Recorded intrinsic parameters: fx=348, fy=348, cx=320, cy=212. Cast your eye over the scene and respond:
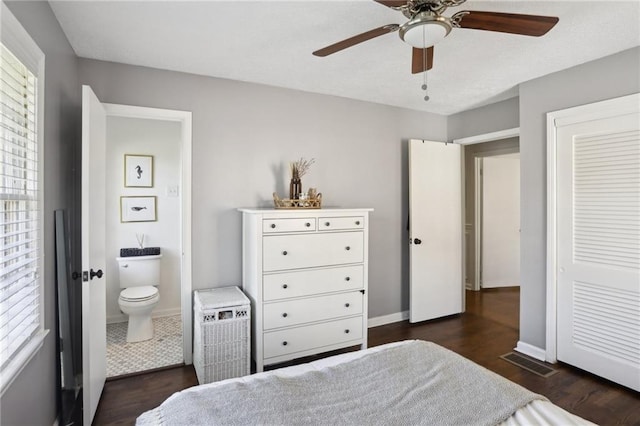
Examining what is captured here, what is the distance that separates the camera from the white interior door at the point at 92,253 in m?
2.03

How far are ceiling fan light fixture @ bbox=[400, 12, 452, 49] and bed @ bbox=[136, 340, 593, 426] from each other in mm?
1549

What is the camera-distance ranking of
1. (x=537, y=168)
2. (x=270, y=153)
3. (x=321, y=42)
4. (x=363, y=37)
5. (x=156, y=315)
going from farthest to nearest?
(x=156, y=315) → (x=270, y=153) → (x=537, y=168) → (x=321, y=42) → (x=363, y=37)

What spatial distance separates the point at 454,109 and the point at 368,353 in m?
3.26

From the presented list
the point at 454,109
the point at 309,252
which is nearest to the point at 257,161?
the point at 309,252

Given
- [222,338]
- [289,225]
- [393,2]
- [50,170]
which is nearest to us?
[393,2]

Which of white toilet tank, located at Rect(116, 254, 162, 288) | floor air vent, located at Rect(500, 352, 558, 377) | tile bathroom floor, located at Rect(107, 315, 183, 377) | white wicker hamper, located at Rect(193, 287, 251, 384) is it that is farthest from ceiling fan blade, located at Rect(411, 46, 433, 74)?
white toilet tank, located at Rect(116, 254, 162, 288)

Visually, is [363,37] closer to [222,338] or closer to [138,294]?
[222,338]

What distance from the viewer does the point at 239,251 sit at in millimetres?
3139

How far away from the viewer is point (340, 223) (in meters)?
2.93

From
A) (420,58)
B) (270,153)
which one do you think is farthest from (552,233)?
(270,153)

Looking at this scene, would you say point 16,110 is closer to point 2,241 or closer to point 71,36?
point 2,241

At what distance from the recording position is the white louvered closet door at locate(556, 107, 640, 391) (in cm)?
248

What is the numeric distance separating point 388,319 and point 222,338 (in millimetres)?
2018

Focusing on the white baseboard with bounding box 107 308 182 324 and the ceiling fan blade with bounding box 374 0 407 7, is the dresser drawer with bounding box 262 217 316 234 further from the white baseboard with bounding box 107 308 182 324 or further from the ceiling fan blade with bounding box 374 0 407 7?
the white baseboard with bounding box 107 308 182 324
